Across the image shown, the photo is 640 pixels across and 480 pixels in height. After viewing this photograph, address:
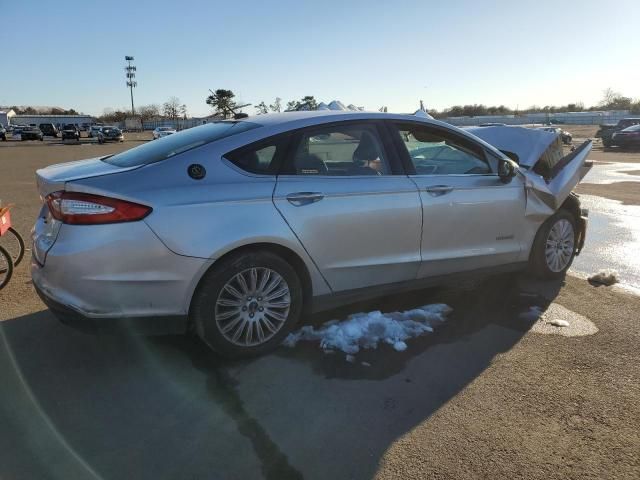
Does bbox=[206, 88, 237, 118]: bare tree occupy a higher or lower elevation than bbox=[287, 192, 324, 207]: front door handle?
higher

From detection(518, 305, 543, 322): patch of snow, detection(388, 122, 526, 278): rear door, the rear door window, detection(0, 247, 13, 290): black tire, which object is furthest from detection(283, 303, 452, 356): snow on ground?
detection(0, 247, 13, 290): black tire

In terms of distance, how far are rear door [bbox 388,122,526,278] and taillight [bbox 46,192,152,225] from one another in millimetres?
2118

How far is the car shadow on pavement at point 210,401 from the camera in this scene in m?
2.55

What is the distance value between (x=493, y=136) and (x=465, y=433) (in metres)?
4.31

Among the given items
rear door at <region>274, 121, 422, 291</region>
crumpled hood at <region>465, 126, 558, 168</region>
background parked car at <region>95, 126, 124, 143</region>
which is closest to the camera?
rear door at <region>274, 121, 422, 291</region>

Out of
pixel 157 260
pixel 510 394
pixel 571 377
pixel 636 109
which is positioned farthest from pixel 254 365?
pixel 636 109

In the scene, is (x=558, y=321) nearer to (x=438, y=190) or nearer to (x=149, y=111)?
(x=438, y=190)

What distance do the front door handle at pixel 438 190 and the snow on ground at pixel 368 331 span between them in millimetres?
1011

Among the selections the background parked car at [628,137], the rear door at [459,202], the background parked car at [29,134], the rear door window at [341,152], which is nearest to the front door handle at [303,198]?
the rear door window at [341,152]

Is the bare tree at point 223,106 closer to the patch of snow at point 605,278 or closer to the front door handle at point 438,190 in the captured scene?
the front door handle at point 438,190

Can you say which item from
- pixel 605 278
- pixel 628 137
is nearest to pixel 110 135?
pixel 628 137

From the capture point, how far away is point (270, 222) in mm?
3418

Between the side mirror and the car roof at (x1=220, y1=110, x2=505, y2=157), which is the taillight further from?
the side mirror

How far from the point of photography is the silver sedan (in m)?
→ 3.09
